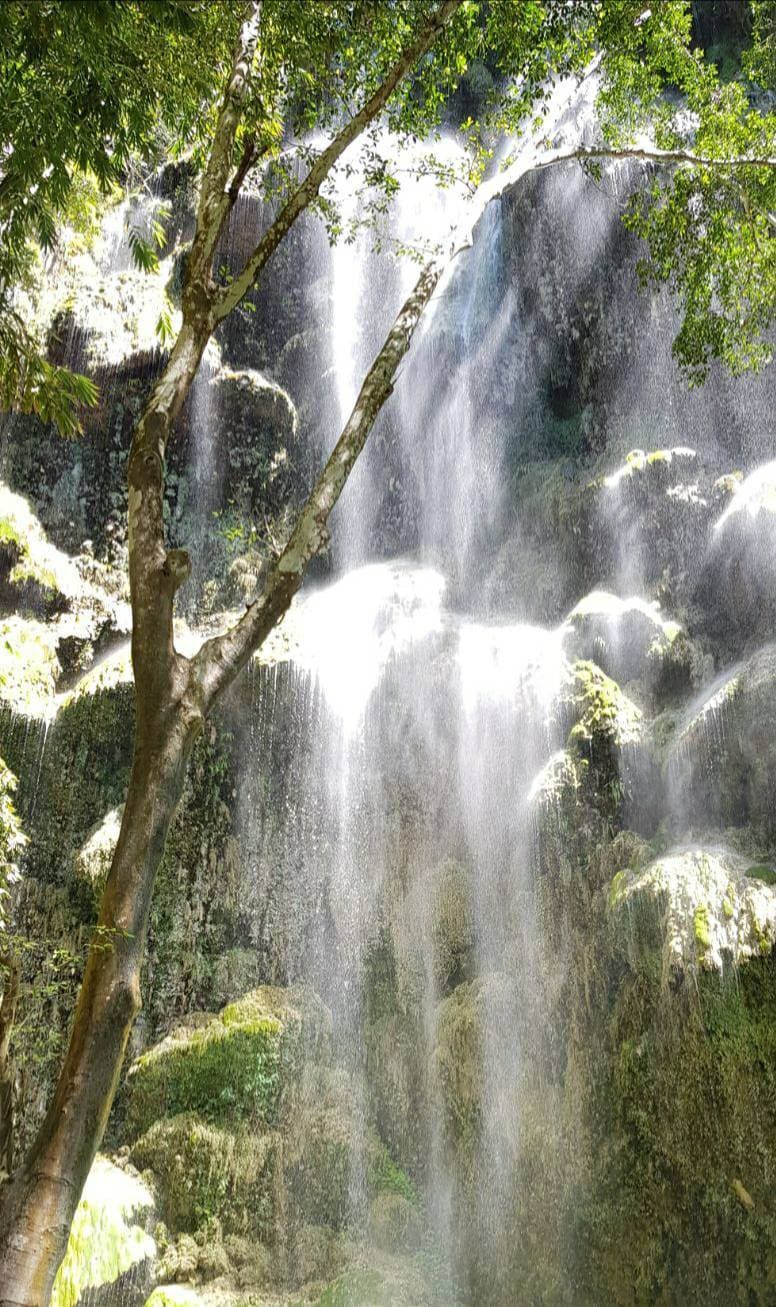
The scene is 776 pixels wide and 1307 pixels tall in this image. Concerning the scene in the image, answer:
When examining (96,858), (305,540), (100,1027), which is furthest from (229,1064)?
(305,540)

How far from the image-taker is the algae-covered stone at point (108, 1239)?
785 centimetres

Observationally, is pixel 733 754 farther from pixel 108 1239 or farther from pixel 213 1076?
pixel 108 1239

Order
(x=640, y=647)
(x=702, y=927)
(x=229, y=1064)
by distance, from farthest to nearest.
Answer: (x=640, y=647) → (x=229, y=1064) → (x=702, y=927)

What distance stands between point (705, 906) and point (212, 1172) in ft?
17.7

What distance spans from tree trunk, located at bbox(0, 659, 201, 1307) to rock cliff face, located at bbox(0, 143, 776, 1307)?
10.4 feet

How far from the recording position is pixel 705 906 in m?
8.27

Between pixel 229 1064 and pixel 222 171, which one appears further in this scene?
pixel 229 1064

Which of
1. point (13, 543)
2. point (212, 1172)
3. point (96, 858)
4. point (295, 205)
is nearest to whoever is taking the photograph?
point (295, 205)

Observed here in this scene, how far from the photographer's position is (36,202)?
589 cm

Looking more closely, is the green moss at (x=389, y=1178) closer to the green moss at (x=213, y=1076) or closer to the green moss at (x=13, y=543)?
the green moss at (x=213, y=1076)

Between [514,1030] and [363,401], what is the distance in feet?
23.6

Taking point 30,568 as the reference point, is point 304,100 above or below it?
above

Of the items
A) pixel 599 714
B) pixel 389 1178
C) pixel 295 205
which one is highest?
pixel 599 714

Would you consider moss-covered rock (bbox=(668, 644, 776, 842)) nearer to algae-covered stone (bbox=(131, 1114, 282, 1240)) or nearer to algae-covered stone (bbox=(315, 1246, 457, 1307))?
algae-covered stone (bbox=(315, 1246, 457, 1307))
